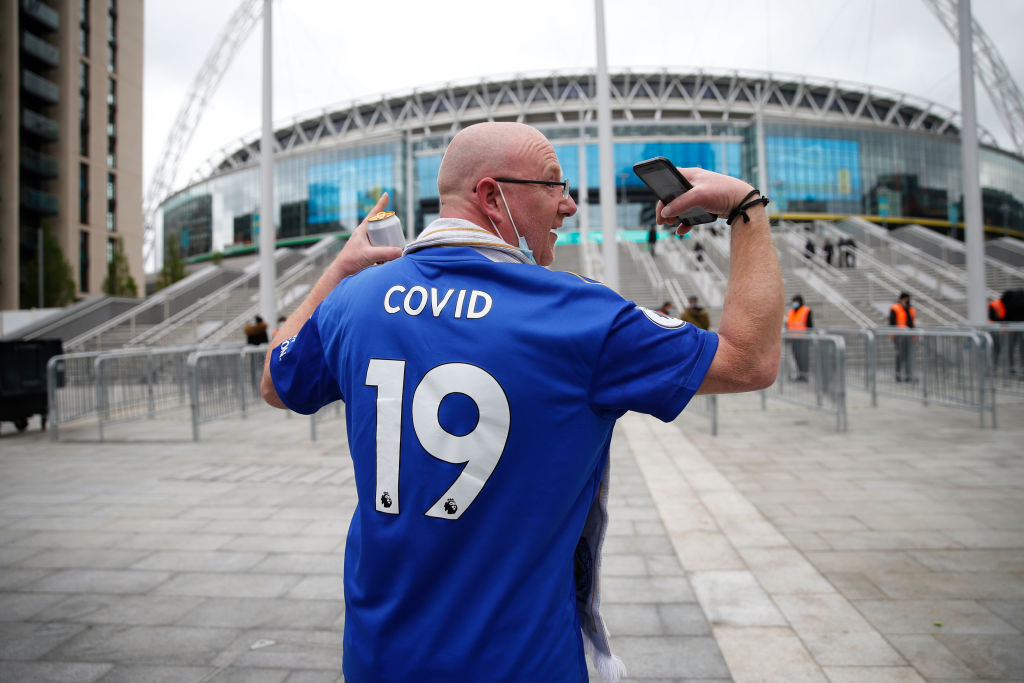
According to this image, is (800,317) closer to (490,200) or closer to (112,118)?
(490,200)

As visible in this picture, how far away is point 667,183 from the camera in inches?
49.7

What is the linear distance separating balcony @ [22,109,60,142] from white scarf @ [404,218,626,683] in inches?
2027

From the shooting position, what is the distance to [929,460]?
21.5ft

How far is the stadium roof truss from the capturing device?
68.6m

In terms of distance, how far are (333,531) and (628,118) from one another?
6784cm

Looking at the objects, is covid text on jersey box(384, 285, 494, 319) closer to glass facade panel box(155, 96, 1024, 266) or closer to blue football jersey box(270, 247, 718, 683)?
blue football jersey box(270, 247, 718, 683)

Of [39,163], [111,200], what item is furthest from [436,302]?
[111,200]

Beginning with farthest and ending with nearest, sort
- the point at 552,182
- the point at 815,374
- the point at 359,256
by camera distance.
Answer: the point at 815,374
the point at 359,256
the point at 552,182

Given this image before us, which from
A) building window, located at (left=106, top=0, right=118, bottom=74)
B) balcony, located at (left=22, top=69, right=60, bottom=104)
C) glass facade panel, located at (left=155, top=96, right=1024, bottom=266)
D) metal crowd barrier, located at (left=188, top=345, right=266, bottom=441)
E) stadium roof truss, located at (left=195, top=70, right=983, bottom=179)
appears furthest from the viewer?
stadium roof truss, located at (left=195, top=70, right=983, bottom=179)

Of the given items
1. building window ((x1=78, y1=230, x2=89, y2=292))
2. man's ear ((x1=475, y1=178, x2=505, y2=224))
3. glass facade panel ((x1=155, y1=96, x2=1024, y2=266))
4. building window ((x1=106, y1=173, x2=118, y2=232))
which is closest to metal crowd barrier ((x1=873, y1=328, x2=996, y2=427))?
man's ear ((x1=475, y1=178, x2=505, y2=224))

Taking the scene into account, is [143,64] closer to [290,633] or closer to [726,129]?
[726,129]

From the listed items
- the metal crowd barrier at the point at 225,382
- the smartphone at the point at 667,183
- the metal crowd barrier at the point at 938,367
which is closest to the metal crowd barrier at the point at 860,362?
the metal crowd barrier at the point at 938,367

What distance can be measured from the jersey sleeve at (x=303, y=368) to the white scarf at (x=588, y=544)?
0.30m

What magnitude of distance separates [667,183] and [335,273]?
2.66ft
